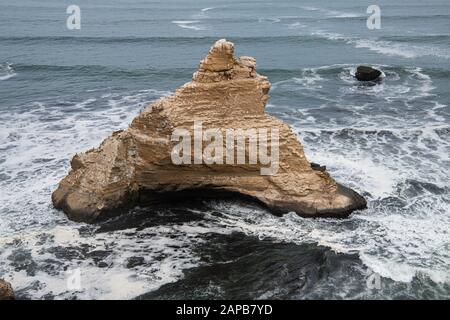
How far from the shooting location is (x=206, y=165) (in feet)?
46.1

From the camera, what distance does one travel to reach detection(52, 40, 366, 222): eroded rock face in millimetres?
13914

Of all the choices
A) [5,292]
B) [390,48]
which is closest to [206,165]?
[5,292]

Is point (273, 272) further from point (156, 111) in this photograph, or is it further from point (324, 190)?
point (156, 111)

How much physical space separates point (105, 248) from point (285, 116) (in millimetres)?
13529

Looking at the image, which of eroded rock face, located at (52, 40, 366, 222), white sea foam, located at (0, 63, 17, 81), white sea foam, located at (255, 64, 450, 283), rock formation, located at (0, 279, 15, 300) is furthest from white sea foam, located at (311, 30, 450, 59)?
rock formation, located at (0, 279, 15, 300)

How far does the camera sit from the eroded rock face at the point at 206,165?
45.6ft

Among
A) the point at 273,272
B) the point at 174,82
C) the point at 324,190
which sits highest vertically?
the point at 174,82

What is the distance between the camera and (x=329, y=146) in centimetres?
1973

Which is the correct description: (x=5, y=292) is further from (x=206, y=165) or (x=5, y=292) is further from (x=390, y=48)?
(x=390, y=48)

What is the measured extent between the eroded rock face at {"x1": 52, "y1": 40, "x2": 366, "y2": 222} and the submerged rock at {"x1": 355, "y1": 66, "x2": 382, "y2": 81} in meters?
17.2

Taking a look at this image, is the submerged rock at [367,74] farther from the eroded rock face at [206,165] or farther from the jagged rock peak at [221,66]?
the jagged rock peak at [221,66]

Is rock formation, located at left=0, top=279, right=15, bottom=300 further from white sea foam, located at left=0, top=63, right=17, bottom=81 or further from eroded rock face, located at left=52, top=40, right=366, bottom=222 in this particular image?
white sea foam, located at left=0, top=63, right=17, bottom=81

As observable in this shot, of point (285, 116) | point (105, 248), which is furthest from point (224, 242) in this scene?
point (285, 116)

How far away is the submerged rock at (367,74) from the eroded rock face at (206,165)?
17.2 meters
